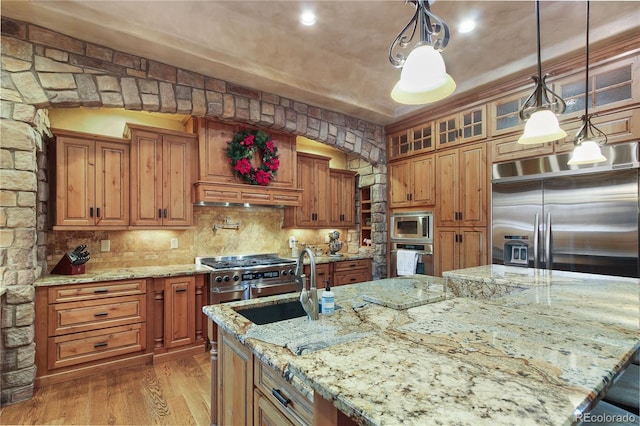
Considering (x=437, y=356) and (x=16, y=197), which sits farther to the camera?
(x=16, y=197)

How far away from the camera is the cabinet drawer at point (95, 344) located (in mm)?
2697

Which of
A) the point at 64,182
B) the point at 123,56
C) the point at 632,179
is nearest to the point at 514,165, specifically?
the point at 632,179

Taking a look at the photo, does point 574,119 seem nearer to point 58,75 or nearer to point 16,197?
point 58,75

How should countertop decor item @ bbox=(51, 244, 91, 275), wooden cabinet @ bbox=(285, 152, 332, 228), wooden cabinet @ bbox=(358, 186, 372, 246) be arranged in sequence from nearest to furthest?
countertop decor item @ bbox=(51, 244, 91, 275) < wooden cabinet @ bbox=(285, 152, 332, 228) < wooden cabinet @ bbox=(358, 186, 372, 246)

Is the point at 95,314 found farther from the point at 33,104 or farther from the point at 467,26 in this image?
the point at 467,26

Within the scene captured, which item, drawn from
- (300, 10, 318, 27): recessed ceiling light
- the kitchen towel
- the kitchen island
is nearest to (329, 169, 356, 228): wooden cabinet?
the kitchen towel

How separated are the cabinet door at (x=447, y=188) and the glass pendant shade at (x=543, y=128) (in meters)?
2.14

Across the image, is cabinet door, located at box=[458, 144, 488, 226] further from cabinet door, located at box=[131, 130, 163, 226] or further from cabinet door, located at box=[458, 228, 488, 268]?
cabinet door, located at box=[131, 130, 163, 226]

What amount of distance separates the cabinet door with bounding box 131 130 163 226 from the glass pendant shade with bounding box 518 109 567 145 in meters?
3.39

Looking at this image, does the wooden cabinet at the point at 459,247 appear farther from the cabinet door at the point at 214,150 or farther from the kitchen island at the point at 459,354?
the cabinet door at the point at 214,150

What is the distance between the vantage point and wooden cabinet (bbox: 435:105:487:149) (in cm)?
371

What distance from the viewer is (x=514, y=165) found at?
11.1 feet

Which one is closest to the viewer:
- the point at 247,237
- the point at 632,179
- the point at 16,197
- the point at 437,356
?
the point at 437,356

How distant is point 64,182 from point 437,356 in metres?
3.52
